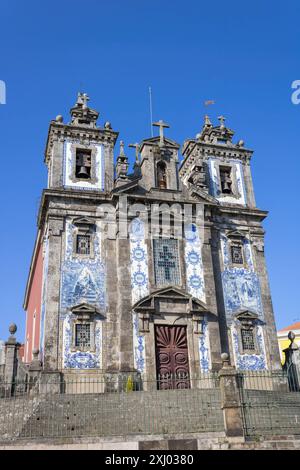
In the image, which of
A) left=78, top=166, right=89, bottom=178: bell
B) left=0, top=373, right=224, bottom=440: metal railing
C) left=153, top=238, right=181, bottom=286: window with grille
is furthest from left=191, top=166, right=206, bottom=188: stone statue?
left=0, top=373, right=224, bottom=440: metal railing

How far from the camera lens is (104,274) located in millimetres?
20969

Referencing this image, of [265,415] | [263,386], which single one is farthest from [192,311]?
[265,415]

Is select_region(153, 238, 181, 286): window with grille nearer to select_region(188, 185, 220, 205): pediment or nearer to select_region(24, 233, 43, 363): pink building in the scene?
select_region(188, 185, 220, 205): pediment

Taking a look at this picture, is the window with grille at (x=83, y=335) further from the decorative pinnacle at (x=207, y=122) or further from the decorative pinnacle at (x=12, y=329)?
the decorative pinnacle at (x=207, y=122)

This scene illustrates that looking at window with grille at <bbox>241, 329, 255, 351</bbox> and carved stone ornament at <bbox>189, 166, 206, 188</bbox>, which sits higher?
carved stone ornament at <bbox>189, 166, 206, 188</bbox>

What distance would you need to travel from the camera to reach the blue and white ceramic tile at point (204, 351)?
20.1 meters

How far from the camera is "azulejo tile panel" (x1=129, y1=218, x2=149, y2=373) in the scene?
64.4 ft

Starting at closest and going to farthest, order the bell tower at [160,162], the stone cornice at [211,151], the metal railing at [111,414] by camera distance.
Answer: the metal railing at [111,414], the bell tower at [160,162], the stone cornice at [211,151]

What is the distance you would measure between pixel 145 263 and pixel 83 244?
2650 millimetres

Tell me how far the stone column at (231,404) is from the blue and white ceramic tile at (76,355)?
7231mm

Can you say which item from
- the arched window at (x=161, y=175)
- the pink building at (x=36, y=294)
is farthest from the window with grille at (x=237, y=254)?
the pink building at (x=36, y=294)

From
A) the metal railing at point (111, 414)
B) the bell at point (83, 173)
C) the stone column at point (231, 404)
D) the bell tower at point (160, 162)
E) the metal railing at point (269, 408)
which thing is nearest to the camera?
the stone column at point (231, 404)

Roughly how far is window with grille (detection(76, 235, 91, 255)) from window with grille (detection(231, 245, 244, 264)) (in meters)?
6.46

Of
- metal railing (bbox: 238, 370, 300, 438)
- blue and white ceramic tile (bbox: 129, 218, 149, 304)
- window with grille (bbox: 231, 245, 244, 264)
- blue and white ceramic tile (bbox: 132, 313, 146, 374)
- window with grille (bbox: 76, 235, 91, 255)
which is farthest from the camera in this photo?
window with grille (bbox: 231, 245, 244, 264)
